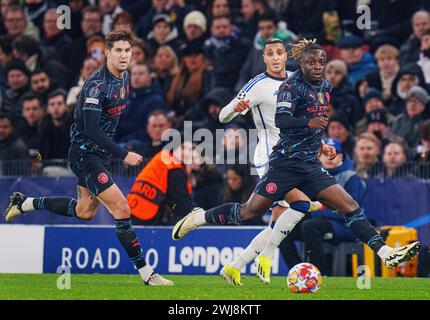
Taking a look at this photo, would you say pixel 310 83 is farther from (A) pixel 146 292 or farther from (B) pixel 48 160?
(B) pixel 48 160

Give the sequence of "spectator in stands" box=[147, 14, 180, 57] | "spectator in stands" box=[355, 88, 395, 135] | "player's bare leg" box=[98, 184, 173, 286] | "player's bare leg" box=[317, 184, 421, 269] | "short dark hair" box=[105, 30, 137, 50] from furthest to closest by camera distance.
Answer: "spectator in stands" box=[147, 14, 180, 57], "spectator in stands" box=[355, 88, 395, 135], "short dark hair" box=[105, 30, 137, 50], "player's bare leg" box=[98, 184, 173, 286], "player's bare leg" box=[317, 184, 421, 269]

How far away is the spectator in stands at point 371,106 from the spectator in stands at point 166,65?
149 inches

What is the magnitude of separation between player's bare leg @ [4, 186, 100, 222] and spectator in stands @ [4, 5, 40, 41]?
9.67m

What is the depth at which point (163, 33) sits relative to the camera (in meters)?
21.4

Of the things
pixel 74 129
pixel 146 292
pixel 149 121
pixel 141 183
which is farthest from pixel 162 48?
pixel 146 292

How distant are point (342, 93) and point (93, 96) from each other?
727 cm

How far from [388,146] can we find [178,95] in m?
4.84

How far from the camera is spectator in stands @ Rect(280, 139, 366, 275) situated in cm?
1495

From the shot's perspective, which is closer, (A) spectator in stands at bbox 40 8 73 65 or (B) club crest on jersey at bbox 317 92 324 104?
(B) club crest on jersey at bbox 317 92 324 104

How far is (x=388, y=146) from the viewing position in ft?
54.5

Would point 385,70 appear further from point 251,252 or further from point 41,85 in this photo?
point 251,252

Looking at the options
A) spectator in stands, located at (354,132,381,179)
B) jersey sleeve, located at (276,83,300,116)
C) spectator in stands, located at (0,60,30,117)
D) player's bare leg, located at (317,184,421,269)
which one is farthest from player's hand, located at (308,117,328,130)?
spectator in stands, located at (0,60,30,117)

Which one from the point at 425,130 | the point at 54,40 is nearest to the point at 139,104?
the point at 54,40

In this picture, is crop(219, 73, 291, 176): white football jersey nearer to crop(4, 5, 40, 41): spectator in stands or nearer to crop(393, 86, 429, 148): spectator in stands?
crop(393, 86, 429, 148): spectator in stands
